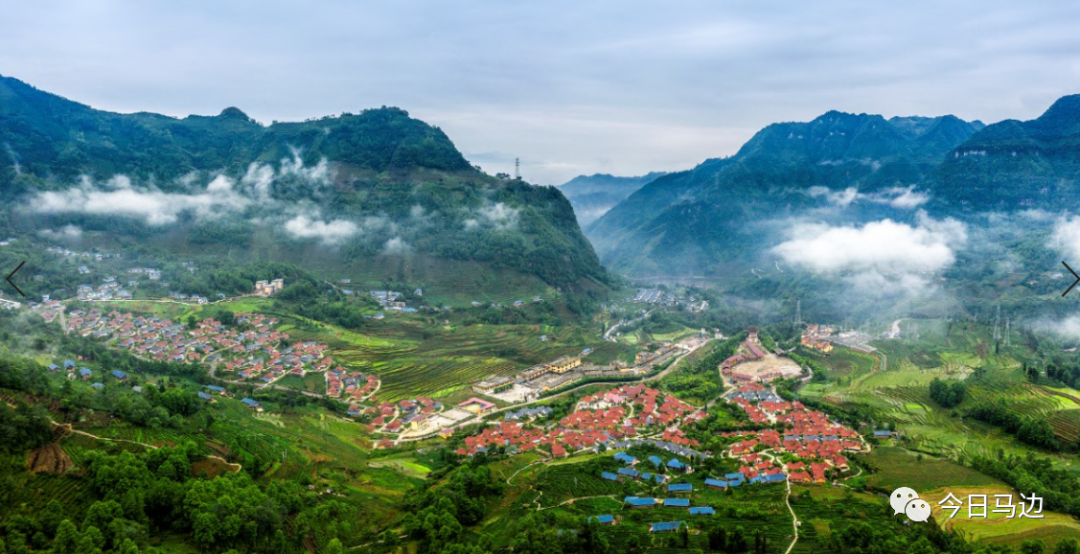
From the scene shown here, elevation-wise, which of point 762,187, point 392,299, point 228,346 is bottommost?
point 228,346

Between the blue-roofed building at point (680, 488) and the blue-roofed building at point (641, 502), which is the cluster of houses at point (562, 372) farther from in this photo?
the blue-roofed building at point (641, 502)

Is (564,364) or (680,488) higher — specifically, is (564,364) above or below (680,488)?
below

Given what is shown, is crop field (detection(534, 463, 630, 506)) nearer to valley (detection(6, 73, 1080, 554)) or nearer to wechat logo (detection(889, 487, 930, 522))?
valley (detection(6, 73, 1080, 554))

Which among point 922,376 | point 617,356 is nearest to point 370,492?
point 617,356

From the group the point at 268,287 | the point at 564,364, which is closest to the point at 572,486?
the point at 564,364

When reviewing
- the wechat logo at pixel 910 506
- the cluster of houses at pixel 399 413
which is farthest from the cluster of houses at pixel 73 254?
the wechat logo at pixel 910 506

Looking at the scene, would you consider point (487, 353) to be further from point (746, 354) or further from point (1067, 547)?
point (1067, 547)

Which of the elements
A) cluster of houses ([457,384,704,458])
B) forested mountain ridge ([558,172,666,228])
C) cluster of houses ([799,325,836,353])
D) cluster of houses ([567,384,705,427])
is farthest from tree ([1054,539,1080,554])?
forested mountain ridge ([558,172,666,228])

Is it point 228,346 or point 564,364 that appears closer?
point 228,346
